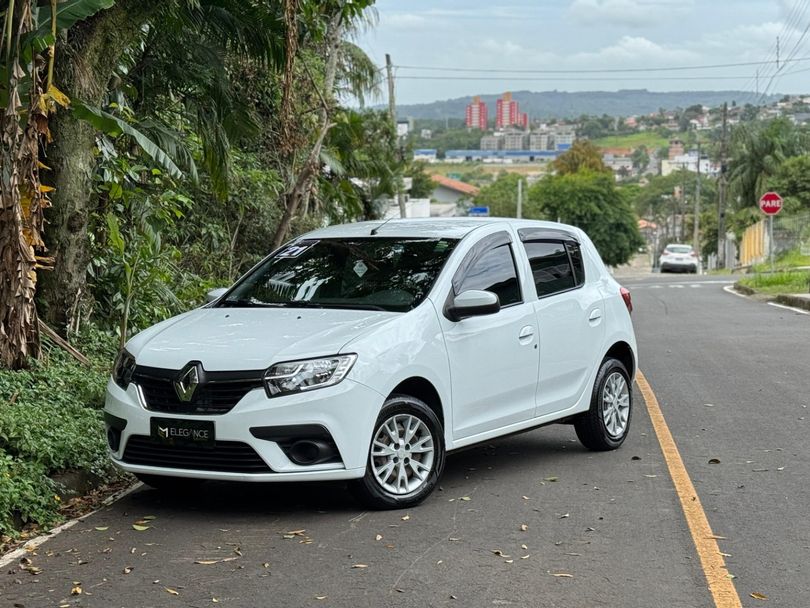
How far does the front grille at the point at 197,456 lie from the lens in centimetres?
668

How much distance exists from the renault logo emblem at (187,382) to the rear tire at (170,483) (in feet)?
2.50

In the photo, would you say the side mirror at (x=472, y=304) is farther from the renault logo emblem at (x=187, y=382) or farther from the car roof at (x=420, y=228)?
the renault logo emblem at (x=187, y=382)

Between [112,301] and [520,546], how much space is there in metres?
7.41

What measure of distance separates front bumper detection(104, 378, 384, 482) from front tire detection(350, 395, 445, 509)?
5.6 inches

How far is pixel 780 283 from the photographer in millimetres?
33438

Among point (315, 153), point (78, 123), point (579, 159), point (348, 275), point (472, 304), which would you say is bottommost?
point (579, 159)

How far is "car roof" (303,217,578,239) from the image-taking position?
Result: 823cm

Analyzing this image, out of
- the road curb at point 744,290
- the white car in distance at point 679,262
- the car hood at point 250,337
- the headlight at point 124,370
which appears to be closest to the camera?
the car hood at point 250,337

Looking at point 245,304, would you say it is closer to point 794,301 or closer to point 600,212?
point 794,301

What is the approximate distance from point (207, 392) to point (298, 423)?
1.84 feet

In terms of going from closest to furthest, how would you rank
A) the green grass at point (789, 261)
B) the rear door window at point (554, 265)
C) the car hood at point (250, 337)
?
the car hood at point (250, 337) → the rear door window at point (554, 265) → the green grass at point (789, 261)

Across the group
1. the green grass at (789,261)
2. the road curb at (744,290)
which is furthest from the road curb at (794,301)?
the green grass at (789,261)

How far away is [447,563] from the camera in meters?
5.92

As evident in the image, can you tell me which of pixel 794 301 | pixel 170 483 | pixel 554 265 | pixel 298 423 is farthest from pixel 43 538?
pixel 794 301
